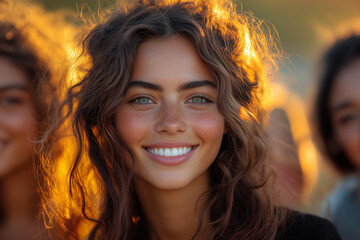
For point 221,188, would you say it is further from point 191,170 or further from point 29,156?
point 29,156

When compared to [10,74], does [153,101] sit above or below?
below

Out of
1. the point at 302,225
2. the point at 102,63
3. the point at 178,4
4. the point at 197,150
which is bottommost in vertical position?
the point at 302,225

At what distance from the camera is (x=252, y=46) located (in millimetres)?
2744

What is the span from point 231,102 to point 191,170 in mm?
425

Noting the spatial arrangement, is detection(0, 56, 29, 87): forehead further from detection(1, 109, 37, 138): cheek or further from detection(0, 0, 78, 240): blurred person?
detection(1, 109, 37, 138): cheek

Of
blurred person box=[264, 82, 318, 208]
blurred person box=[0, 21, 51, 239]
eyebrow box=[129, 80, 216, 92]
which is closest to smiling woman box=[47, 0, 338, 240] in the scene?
eyebrow box=[129, 80, 216, 92]

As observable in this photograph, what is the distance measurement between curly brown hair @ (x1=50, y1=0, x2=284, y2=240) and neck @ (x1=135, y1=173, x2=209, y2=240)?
0.07 metres

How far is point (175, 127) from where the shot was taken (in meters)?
2.34

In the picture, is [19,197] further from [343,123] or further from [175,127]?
[343,123]

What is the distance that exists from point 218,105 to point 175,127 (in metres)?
0.28

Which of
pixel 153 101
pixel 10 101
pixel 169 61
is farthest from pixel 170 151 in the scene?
pixel 10 101

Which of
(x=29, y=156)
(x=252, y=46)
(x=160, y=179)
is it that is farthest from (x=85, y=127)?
(x=252, y=46)

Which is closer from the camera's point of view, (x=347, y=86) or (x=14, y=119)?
(x=14, y=119)

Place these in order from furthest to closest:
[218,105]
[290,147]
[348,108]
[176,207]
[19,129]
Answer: [290,147] → [348,108] → [19,129] → [176,207] → [218,105]
